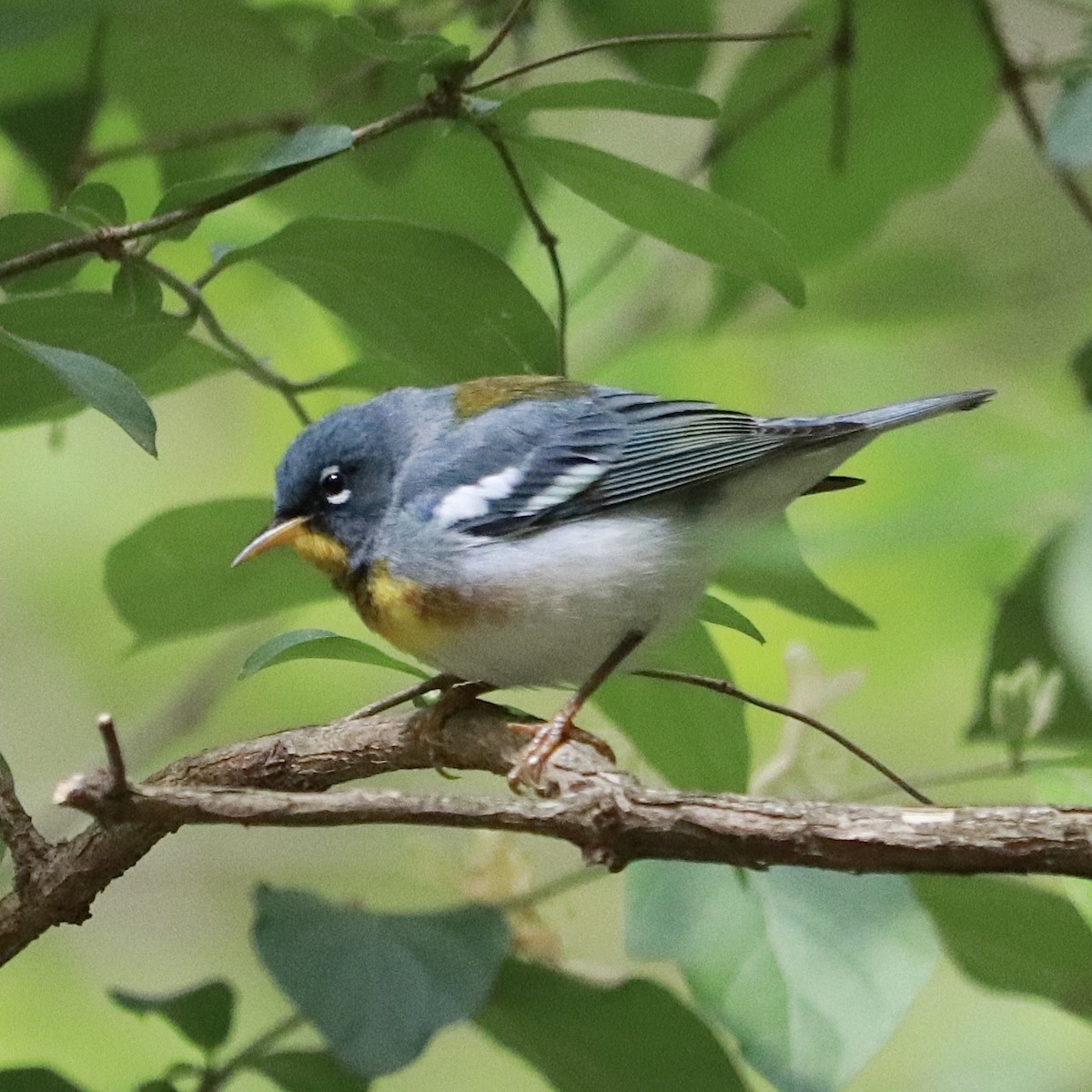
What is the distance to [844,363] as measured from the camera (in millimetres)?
1289

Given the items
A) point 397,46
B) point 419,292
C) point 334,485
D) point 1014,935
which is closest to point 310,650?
point 419,292

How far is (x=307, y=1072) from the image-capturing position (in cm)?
165

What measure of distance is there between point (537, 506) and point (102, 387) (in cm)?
81

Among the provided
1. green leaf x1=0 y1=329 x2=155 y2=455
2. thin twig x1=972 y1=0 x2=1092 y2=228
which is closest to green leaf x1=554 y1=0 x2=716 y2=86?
thin twig x1=972 y1=0 x2=1092 y2=228

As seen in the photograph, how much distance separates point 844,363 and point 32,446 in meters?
2.93

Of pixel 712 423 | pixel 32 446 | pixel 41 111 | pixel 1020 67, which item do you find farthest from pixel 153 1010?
pixel 32 446

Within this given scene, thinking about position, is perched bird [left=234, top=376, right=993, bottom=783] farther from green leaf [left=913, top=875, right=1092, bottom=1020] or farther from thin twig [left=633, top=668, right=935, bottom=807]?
green leaf [left=913, top=875, right=1092, bottom=1020]

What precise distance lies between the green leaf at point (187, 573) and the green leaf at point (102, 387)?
0.58 metres

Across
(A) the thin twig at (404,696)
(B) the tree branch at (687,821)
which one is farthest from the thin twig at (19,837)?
(A) the thin twig at (404,696)

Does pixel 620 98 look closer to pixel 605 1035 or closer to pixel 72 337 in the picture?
pixel 72 337

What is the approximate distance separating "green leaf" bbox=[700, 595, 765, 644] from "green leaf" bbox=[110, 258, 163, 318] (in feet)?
2.42

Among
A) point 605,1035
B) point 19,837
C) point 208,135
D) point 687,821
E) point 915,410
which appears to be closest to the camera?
point 687,821

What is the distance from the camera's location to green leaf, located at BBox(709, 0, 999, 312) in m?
2.19

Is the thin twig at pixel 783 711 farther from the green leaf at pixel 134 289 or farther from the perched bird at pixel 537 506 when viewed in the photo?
the green leaf at pixel 134 289
